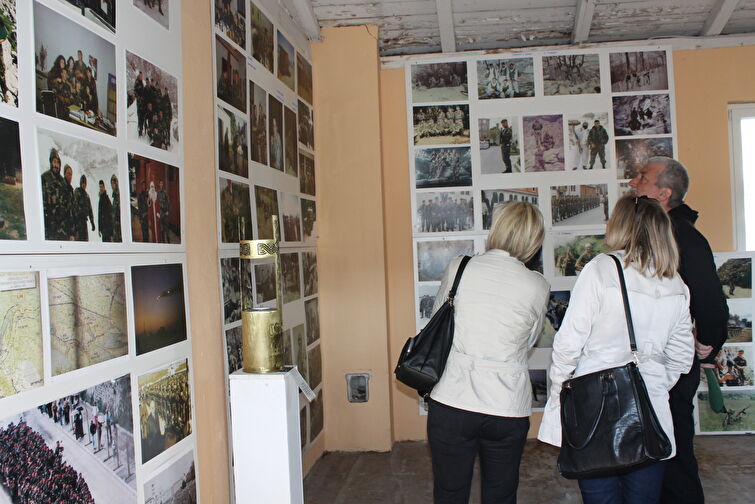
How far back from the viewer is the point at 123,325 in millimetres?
1717

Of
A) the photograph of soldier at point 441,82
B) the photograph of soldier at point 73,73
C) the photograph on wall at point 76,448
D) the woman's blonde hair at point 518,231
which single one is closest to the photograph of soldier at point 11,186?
the photograph of soldier at point 73,73

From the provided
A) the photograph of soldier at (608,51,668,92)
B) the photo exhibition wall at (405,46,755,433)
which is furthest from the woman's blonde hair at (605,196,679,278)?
the photograph of soldier at (608,51,668,92)

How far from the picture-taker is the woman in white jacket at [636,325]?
189 centimetres

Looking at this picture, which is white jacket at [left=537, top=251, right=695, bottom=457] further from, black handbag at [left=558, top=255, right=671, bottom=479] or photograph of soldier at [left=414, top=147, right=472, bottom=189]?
photograph of soldier at [left=414, top=147, right=472, bottom=189]

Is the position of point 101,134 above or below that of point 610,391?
above

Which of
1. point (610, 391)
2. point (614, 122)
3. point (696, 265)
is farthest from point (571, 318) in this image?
point (614, 122)

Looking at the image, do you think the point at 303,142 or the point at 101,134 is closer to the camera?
the point at 101,134

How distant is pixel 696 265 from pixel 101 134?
6.98 feet

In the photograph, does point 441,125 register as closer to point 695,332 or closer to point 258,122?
point 258,122

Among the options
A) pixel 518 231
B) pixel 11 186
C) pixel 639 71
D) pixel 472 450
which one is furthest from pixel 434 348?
pixel 639 71

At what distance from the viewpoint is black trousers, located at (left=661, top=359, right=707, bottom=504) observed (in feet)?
7.59

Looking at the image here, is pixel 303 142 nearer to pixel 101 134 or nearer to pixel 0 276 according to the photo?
pixel 101 134

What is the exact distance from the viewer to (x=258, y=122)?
290 centimetres

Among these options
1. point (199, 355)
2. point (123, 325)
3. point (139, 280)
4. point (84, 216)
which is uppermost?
point (84, 216)
